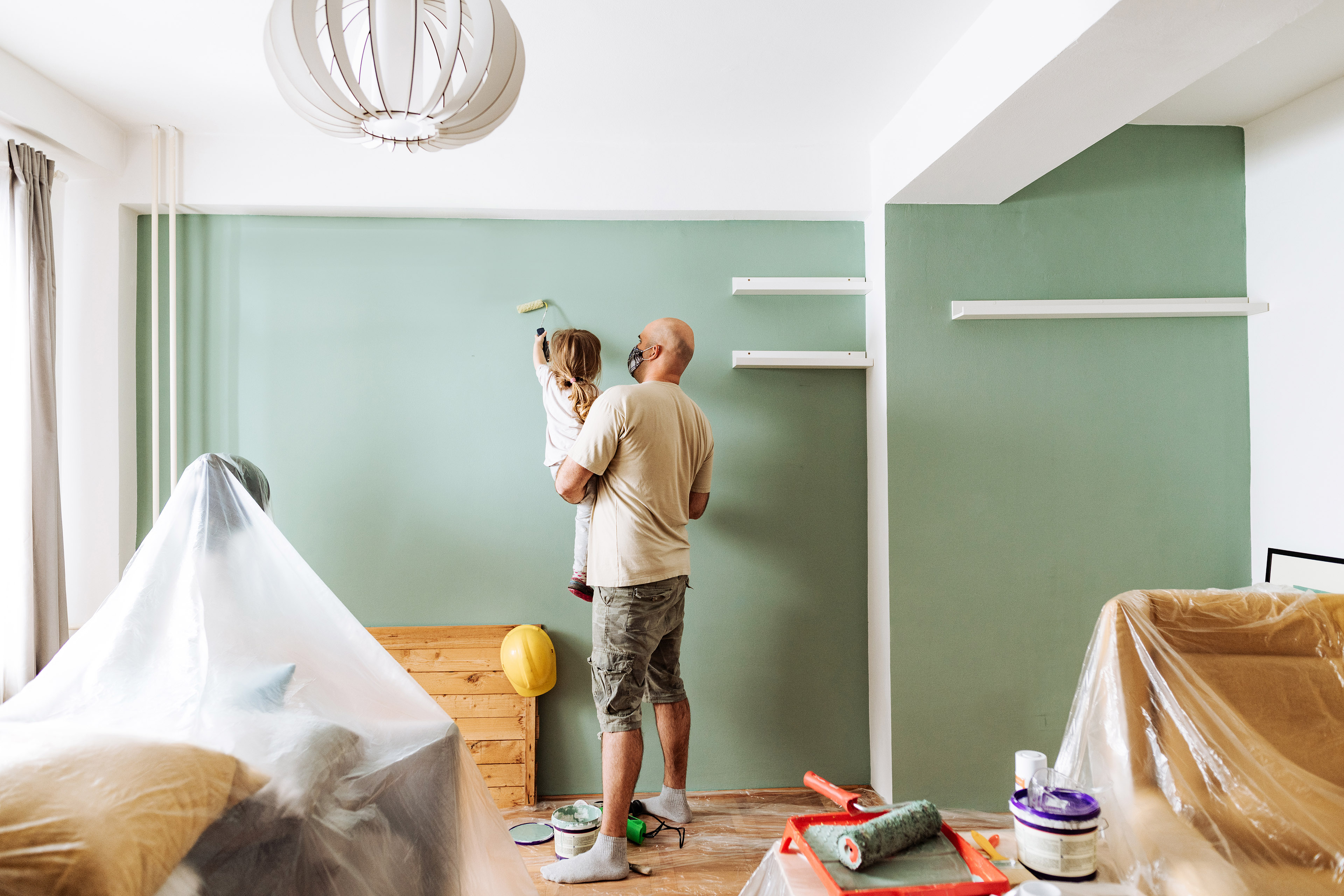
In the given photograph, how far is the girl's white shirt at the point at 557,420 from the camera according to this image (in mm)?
2459

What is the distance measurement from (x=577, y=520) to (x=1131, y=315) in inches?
82.5

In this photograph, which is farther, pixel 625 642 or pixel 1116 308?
pixel 1116 308

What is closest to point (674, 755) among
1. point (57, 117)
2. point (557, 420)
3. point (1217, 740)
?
point (557, 420)

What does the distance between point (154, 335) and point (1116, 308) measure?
3.41 metres

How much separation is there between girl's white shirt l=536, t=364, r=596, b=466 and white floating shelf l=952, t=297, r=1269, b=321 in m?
1.40

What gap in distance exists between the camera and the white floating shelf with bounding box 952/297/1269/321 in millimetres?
2510

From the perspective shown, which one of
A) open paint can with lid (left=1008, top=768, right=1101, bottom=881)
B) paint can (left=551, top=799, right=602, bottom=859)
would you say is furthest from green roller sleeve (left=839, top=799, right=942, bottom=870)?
paint can (left=551, top=799, right=602, bottom=859)

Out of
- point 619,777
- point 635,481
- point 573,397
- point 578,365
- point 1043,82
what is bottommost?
point 619,777

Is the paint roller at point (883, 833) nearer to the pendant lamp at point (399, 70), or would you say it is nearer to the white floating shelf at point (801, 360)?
the pendant lamp at point (399, 70)

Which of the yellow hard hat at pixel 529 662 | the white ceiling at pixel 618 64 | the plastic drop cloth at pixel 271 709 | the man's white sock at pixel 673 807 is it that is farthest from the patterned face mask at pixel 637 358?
the man's white sock at pixel 673 807

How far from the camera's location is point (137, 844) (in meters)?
0.89

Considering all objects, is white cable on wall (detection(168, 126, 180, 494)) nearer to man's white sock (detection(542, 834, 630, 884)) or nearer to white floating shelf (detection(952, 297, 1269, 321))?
man's white sock (detection(542, 834, 630, 884))

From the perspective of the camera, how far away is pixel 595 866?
6.81ft

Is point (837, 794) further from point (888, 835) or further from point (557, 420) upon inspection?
point (557, 420)
